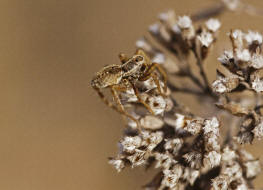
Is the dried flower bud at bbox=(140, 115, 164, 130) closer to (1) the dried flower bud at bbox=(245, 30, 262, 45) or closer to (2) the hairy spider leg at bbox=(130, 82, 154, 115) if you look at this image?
(2) the hairy spider leg at bbox=(130, 82, 154, 115)

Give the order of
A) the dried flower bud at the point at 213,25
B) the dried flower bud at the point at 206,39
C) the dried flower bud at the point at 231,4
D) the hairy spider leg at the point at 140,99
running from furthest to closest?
1. the dried flower bud at the point at 231,4
2. the dried flower bud at the point at 213,25
3. the dried flower bud at the point at 206,39
4. the hairy spider leg at the point at 140,99

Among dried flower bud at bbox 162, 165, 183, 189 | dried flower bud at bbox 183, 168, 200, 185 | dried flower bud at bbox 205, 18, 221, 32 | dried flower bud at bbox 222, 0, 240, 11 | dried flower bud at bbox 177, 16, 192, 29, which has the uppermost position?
dried flower bud at bbox 177, 16, 192, 29

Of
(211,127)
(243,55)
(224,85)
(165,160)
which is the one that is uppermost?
(243,55)

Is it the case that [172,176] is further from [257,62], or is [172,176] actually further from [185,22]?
[185,22]

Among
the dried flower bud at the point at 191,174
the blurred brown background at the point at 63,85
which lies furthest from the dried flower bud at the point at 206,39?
the blurred brown background at the point at 63,85

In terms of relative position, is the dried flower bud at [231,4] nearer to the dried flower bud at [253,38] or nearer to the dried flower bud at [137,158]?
the dried flower bud at [253,38]

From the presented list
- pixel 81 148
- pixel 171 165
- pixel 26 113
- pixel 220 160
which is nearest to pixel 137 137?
pixel 171 165

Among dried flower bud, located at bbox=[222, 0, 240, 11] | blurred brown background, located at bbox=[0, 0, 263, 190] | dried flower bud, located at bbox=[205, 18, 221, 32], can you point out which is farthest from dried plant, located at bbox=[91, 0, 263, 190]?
blurred brown background, located at bbox=[0, 0, 263, 190]

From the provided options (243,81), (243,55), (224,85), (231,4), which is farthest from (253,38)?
(231,4)
